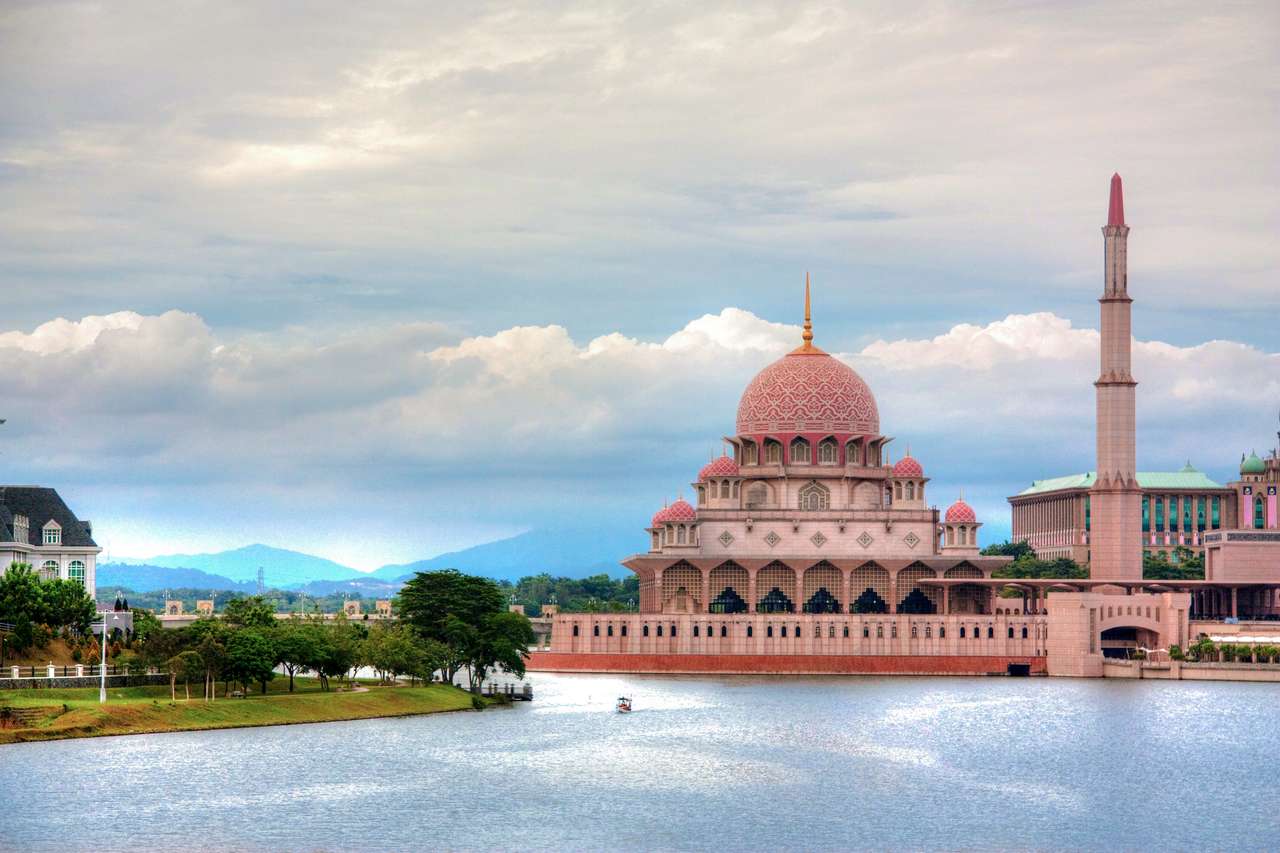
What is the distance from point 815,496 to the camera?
18362cm

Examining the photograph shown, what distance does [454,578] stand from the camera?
142m

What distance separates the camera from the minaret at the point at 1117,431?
17575cm

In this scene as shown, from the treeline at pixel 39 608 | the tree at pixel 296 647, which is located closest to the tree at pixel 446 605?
the tree at pixel 296 647

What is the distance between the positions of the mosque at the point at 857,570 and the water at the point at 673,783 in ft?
135

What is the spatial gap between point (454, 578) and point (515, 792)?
55.1 m

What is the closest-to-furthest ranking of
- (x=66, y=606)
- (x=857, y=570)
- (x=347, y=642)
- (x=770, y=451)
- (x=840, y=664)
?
(x=66, y=606) < (x=347, y=642) < (x=840, y=664) < (x=857, y=570) < (x=770, y=451)

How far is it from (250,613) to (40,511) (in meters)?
18.9

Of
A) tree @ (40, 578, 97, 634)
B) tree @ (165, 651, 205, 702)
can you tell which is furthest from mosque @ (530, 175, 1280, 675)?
tree @ (165, 651, 205, 702)

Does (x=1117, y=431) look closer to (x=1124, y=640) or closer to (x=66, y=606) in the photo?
(x=1124, y=640)

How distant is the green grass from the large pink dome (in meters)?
68.4

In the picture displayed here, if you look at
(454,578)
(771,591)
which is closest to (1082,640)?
(771,591)

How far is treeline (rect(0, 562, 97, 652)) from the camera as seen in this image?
10900 centimetres

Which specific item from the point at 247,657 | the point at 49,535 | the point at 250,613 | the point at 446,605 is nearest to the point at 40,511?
the point at 49,535

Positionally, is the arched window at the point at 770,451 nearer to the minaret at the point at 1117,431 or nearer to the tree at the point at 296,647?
the minaret at the point at 1117,431
